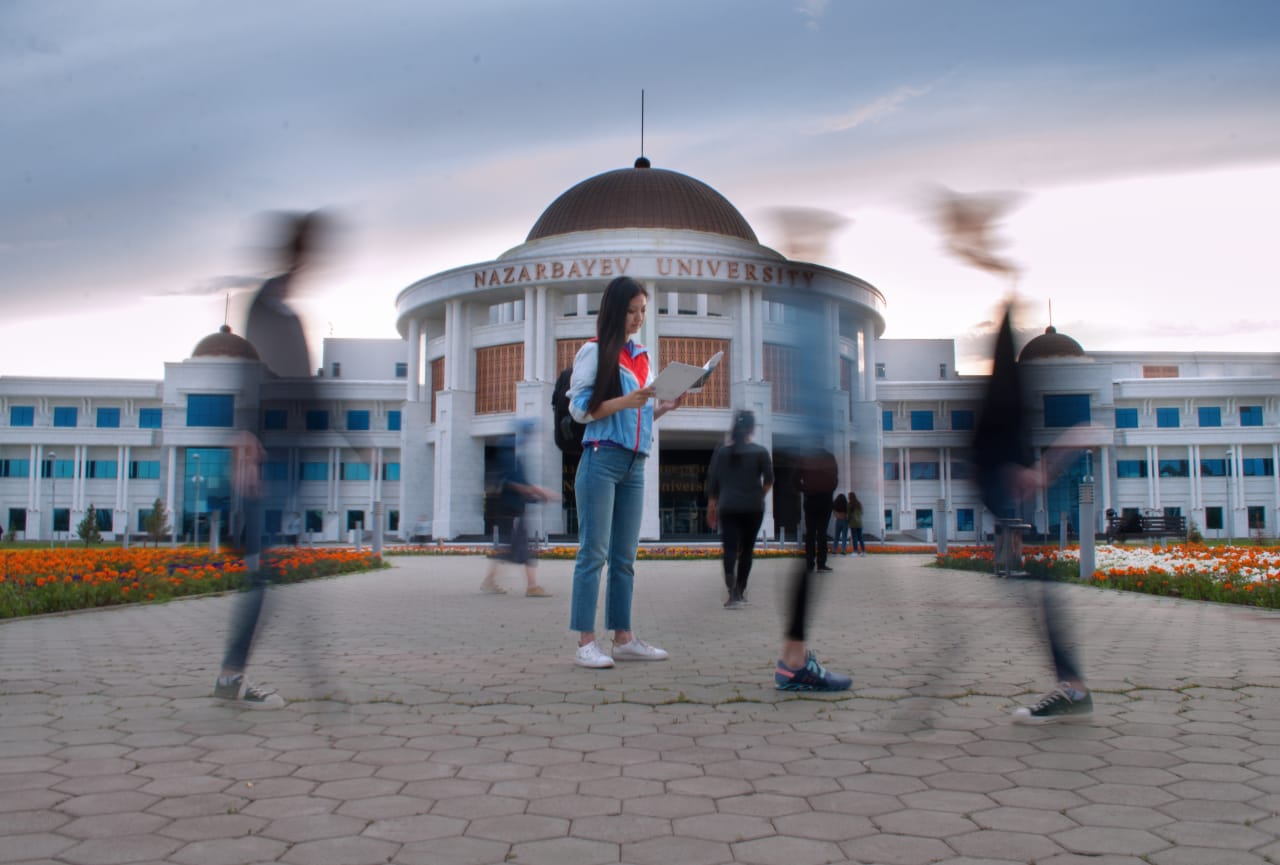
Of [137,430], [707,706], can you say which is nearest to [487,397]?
[137,430]

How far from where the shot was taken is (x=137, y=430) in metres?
Result: 58.2

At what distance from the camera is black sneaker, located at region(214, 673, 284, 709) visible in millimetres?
4047

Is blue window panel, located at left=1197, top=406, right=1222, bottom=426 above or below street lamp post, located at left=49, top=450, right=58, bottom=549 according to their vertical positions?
above

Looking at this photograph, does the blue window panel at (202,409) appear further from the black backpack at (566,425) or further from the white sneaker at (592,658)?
the white sneaker at (592,658)

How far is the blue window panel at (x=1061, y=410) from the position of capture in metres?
4.05

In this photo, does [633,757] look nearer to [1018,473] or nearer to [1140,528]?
[1018,473]

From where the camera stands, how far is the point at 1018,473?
12.8 ft

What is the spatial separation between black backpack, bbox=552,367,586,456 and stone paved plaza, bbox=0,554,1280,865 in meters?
1.20

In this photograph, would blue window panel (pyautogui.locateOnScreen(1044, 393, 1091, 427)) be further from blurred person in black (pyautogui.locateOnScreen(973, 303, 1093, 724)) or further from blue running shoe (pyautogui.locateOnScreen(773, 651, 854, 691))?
blue running shoe (pyautogui.locateOnScreen(773, 651, 854, 691))

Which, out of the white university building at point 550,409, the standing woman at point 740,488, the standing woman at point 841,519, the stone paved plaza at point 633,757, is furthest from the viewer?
the white university building at point 550,409

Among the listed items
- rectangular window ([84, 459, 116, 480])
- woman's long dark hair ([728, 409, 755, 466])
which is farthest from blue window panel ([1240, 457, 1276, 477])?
rectangular window ([84, 459, 116, 480])

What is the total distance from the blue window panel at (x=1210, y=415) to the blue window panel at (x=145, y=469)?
208ft

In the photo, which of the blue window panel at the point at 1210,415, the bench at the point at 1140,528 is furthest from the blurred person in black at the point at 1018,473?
the blue window panel at the point at 1210,415

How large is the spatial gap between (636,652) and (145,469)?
202 feet
